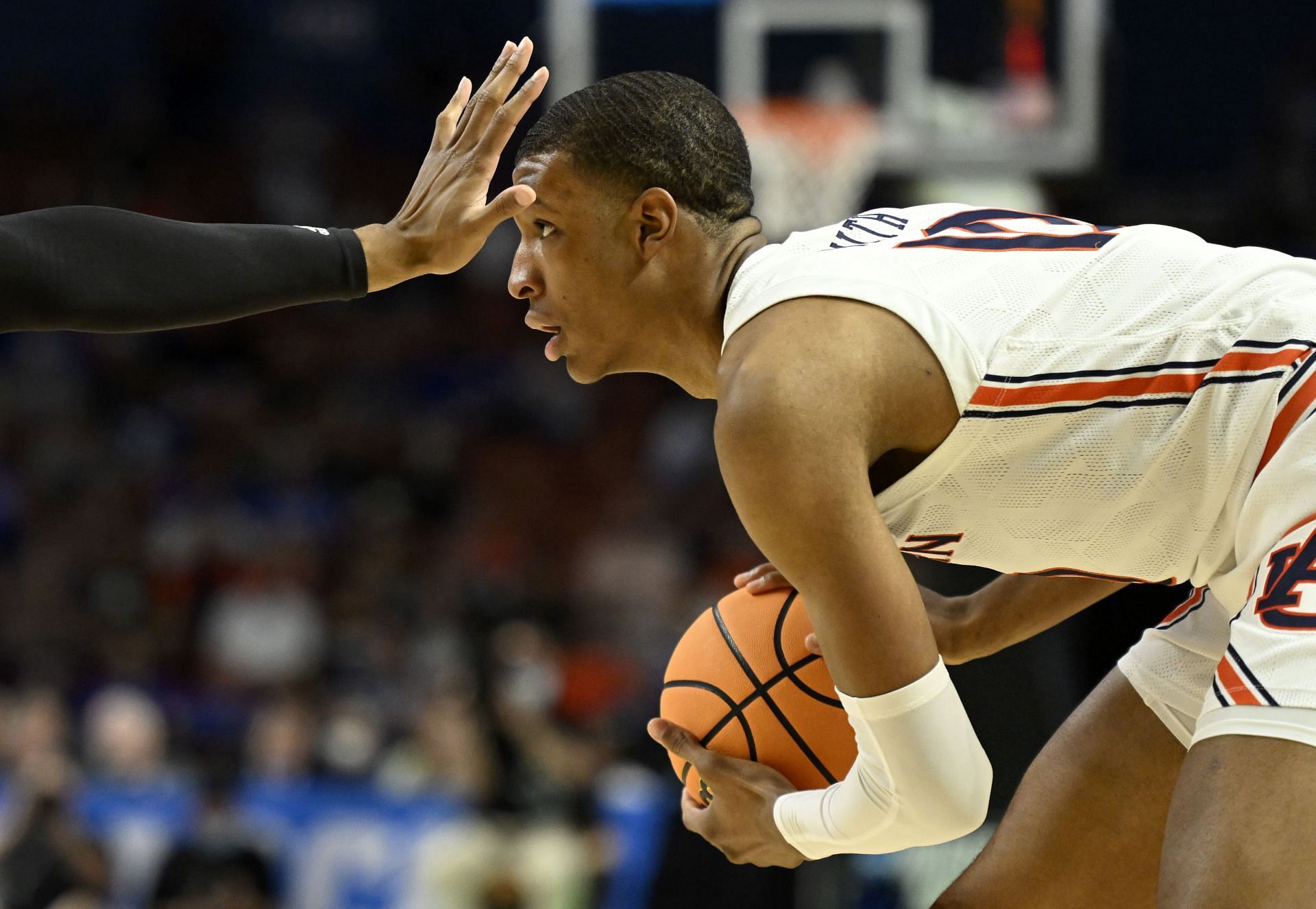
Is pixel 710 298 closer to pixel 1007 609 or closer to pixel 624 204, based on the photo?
pixel 624 204

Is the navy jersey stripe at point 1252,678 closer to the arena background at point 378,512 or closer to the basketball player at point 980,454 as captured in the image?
the basketball player at point 980,454

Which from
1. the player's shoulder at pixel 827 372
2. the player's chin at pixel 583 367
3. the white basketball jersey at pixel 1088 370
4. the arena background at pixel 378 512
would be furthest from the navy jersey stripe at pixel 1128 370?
the arena background at pixel 378 512

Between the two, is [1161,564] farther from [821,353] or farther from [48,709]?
[48,709]

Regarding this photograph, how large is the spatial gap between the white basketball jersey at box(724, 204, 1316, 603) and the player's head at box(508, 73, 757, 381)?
224 mm

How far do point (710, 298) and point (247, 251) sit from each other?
890 mm

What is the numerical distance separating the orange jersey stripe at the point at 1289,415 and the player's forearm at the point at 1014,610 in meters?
0.77

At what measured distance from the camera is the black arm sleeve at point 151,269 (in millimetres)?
2723

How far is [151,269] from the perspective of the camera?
9.33ft

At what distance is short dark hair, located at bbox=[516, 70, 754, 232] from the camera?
9.27 feet

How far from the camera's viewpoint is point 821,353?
2408 millimetres

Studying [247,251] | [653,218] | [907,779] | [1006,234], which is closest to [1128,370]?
[1006,234]

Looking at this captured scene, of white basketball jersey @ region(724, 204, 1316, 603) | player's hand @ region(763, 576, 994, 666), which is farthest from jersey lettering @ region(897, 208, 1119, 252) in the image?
player's hand @ region(763, 576, 994, 666)

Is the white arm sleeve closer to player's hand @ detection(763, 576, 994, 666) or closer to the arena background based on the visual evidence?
player's hand @ detection(763, 576, 994, 666)

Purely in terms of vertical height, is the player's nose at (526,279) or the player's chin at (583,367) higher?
the player's nose at (526,279)
